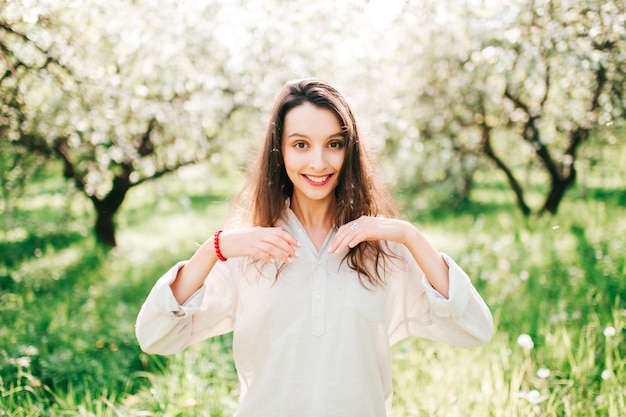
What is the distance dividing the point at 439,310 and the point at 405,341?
211cm

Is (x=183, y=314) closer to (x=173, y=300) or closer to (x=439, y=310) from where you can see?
(x=173, y=300)

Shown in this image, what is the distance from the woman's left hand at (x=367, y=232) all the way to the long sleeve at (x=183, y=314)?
39 cm

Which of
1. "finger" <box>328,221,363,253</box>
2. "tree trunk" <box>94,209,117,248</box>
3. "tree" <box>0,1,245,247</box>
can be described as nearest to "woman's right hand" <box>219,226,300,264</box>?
"finger" <box>328,221,363,253</box>

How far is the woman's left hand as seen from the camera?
1685 mm

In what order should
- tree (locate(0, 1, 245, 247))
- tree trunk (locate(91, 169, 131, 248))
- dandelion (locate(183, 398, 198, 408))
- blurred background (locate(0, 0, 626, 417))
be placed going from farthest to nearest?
tree trunk (locate(91, 169, 131, 248)), tree (locate(0, 1, 245, 247)), blurred background (locate(0, 0, 626, 417)), dandelion (locate(183, 398, 198, 408))

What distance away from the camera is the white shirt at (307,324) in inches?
67.5

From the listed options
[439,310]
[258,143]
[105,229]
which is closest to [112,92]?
[105,229]

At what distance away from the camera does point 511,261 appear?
16.8 feet

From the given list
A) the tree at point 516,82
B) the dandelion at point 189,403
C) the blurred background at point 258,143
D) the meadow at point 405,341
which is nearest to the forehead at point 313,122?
the blurred background at point 258,143

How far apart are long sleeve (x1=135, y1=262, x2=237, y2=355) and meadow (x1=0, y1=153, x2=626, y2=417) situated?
1.07 m

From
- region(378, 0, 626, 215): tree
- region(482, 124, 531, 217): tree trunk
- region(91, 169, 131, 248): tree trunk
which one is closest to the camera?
region(378, 0, 626, 215): tree

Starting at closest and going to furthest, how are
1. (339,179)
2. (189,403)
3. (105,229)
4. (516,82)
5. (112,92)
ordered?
(339,179), (189,403), (112,92), (105,229), (516,82)

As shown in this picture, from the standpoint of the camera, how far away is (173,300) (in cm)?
168

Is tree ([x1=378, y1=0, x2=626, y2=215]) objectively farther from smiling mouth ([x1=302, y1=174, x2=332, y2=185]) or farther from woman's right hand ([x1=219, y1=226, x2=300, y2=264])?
woman's right hand ([x1=219, y1=226, x2=300, y2=264])
